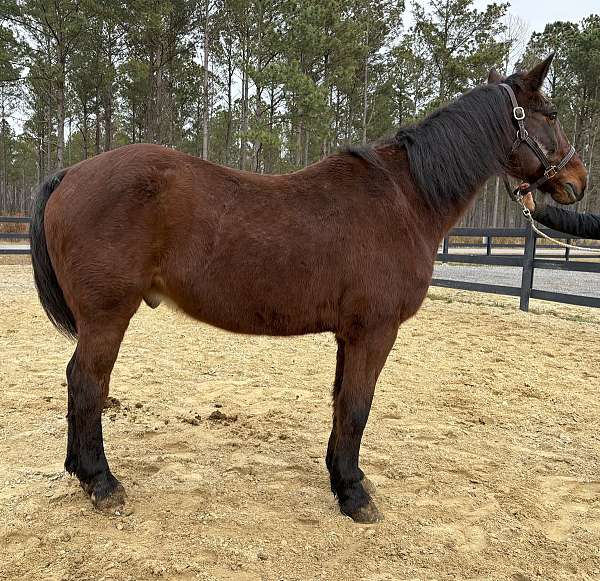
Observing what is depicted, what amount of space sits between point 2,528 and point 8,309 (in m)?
6.00

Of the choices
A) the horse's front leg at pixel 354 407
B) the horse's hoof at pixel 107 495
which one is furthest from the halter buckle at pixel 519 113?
the horse's hoof at pixel 107 495

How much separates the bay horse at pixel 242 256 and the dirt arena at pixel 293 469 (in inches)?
10.5

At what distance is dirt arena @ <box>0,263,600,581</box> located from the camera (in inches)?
78.5

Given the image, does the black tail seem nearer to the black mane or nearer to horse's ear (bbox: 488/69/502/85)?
the black mane

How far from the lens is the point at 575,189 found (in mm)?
2854

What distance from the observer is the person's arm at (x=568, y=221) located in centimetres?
312

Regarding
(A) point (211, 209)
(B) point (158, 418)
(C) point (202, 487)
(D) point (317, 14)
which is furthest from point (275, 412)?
(D) point (317, 14)

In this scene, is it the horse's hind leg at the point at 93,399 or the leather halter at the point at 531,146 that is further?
the leather halter at the point at 531,146

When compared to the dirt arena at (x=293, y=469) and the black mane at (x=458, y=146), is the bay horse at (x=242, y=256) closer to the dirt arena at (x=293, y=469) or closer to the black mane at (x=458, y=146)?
the black mane at (x=458, y=146)

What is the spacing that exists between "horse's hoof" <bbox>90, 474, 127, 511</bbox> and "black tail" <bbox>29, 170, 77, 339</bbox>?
0.85 m

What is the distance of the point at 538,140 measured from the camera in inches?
110

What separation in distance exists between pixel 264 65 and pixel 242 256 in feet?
69.7

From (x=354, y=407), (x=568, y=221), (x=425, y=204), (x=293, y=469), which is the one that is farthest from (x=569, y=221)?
(x=293, y=469)

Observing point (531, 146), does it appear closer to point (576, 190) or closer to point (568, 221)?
point (576, 190)
